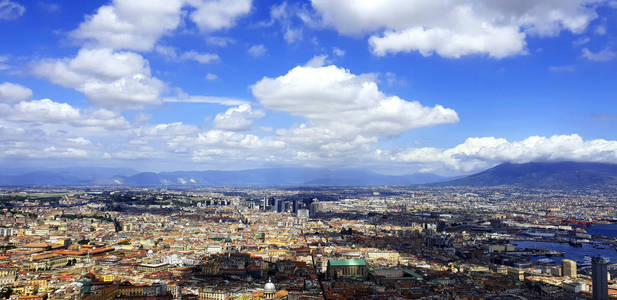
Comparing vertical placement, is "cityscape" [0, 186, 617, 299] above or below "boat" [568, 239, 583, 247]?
above

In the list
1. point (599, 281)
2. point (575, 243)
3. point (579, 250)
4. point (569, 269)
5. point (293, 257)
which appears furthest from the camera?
point (575, 243)

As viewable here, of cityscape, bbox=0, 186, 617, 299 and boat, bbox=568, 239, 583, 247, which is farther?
boat, bbox=568, 239, 583, 247

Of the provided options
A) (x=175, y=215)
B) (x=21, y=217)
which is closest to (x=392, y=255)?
(x=175, y=215)

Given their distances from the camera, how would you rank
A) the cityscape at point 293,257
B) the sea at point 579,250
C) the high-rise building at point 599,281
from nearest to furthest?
the high-rise building at point 599,281
the cityscape at point 293,257
the sea at point 579,250

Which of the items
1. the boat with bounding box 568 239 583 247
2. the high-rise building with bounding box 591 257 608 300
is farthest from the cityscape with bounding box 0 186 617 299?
the boat with bounding box 568 239 583 247

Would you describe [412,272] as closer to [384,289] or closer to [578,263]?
[384,289]

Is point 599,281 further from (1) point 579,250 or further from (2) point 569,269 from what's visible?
(1) point 579,250

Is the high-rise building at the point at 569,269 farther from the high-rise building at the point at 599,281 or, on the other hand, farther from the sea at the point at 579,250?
the high-rise building at the point at 599,281

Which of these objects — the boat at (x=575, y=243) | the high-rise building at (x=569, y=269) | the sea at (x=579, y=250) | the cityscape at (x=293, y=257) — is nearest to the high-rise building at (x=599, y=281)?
the cityscape at (x=293, y=257)

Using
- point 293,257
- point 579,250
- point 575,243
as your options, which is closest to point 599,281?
point 293,257

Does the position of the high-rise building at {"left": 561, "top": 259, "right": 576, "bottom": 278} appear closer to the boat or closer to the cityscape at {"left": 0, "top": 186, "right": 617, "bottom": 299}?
the cityscape at {"left": 0, "top": 186, "right": 617, "bottom": 299}

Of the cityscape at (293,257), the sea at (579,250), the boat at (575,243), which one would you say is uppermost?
the cityscape at (293,257)

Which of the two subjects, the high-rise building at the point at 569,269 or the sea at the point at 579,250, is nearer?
the high-rise building at the point at 569,269
